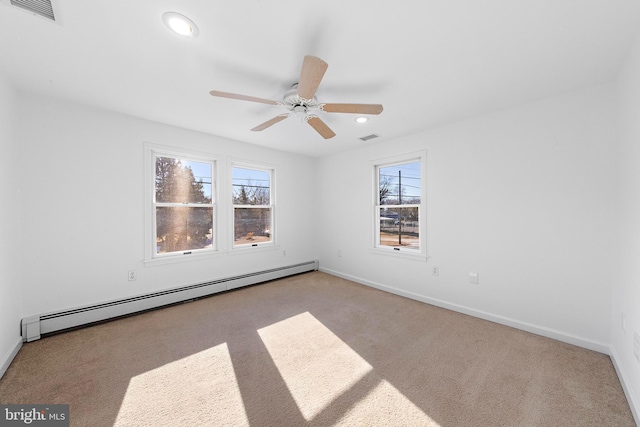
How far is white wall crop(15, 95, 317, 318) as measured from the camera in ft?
8.22

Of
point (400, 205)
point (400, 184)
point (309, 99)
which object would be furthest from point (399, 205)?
point (309, 99)

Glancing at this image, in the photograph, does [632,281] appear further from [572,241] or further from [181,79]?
[181,79]

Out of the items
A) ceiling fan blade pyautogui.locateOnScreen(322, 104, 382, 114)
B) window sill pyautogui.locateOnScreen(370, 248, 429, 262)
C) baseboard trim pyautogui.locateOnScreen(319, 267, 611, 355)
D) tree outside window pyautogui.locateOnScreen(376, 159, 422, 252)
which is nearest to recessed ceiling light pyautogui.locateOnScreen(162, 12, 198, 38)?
ceiling fan blade pyautogui.locateOnScreen(322, 104, 382, 114)

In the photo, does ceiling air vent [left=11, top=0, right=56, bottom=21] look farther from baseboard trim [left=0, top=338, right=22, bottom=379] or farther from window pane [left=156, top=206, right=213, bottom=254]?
baseboard trim [left=0, top=338, right=22, bottom=379]

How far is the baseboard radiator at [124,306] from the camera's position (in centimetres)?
245

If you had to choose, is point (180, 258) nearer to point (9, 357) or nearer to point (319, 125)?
point (9, 357)

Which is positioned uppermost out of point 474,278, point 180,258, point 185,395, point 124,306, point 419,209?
point 419,209

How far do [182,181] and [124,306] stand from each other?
1.77 meters

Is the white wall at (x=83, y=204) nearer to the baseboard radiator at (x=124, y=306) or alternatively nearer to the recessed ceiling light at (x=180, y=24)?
the baseboard radiator at (x=124, y=306)

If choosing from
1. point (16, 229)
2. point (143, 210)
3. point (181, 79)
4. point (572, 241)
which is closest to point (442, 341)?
point (572, 241)

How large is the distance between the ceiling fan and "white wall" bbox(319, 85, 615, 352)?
172 centimetres

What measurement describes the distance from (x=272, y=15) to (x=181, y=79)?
3.88 ft

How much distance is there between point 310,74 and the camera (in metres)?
1.62

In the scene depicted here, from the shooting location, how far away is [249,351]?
2281mm
